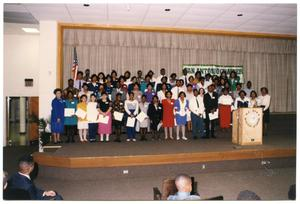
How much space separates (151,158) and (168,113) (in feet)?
6.69

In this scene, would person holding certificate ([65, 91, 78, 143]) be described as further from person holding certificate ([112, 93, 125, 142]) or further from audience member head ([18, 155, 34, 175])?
audience member head ([18, 155, 34, 175])

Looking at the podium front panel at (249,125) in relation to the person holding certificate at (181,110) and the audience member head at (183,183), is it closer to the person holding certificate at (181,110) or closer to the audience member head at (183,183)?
the person holding certificate at (181,110)

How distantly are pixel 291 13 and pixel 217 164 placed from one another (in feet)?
15.7

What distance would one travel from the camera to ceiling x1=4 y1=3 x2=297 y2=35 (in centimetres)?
720

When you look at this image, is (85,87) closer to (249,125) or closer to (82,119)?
(82,119)

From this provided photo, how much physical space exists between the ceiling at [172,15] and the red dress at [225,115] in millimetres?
2633

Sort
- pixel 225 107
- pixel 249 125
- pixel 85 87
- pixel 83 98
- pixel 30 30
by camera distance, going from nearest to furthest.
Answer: pixel 249 125 < pixel 83 98 < pixel 85 87 < pixel 225 107 < pixel 30 30

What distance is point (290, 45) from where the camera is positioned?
451 inches

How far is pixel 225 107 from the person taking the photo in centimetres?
822

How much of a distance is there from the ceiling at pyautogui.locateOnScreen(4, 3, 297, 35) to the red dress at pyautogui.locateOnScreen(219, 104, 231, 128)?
2633 millimetres

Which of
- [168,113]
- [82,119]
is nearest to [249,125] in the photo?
[168,113]

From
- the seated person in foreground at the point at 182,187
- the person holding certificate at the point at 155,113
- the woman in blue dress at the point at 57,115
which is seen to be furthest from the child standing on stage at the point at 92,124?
the seated person in foreground at the point at 182,187

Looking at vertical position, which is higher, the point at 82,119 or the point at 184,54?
the point at 184,54

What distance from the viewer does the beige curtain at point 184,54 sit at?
9.95 m
